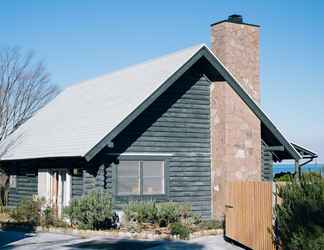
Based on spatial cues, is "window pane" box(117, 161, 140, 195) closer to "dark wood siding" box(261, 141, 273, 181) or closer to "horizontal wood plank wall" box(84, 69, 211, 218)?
"horizontal wood plank wall" box(84, 69, 211, 218)

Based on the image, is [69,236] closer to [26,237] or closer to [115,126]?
[26,237]

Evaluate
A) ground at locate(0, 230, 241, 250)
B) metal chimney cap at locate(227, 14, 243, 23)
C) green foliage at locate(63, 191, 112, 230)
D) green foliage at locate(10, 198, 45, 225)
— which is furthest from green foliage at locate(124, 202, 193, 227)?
metal chimney cap at locate(227, 14, 243, 23)

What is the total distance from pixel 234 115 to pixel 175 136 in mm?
2483

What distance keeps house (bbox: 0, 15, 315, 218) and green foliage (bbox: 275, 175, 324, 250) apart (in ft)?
27.9

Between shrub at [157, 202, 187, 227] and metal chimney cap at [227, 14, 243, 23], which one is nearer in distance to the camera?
shrub at [157, 202, 187, 227]

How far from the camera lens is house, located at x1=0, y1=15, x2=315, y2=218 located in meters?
21.8

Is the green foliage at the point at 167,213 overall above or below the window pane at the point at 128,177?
below

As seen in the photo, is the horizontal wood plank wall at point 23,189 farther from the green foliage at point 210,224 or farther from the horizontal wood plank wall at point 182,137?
the green foliage at point 210,224

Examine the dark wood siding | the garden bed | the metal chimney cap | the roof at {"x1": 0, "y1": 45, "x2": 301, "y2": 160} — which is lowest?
the garden bed

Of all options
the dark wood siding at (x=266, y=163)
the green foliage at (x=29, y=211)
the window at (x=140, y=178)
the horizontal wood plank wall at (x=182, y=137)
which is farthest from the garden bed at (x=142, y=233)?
the dark wood siding at (x=266, y=163)

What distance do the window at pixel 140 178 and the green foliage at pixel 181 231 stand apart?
11.8 ft

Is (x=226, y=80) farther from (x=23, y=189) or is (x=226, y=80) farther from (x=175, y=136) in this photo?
(x=23, y=189)

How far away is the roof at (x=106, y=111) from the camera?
21.2 metres

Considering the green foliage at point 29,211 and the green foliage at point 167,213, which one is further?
the green foliage at point 29,211
